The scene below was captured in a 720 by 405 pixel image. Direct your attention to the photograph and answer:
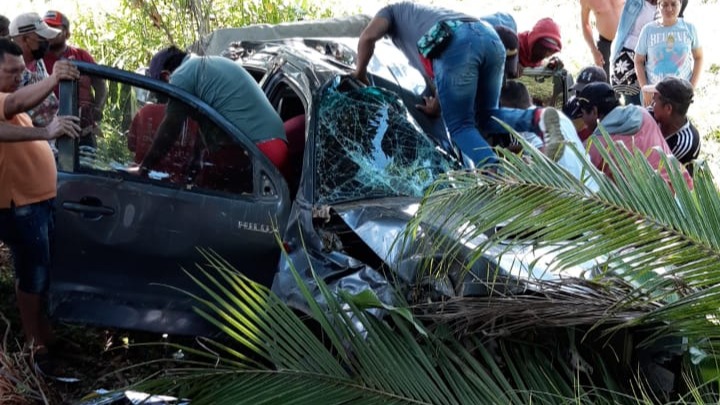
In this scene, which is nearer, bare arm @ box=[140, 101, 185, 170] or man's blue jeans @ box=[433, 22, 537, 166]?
bare arm @ box=[140, 101, 185, 170]

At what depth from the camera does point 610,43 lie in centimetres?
948

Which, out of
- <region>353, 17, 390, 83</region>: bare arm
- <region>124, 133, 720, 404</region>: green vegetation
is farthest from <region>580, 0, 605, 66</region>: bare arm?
<region>124, 133, 720, 404</region>: green vegetation

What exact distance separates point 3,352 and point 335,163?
71.8 inches

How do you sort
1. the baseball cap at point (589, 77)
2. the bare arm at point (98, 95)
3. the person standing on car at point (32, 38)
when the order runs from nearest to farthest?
the bare arm at point (98, 95) < the baseball cap at point (589, 77) < the person standing on car at point (32, 38)

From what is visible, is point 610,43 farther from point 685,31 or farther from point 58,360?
point 58,360

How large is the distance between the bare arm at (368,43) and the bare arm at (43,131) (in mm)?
1502

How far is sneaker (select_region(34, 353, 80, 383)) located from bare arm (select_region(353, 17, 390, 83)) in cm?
215

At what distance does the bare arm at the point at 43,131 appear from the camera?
4402mm

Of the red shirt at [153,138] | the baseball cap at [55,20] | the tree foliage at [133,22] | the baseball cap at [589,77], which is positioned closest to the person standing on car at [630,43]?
the baseball cap at [589,77]

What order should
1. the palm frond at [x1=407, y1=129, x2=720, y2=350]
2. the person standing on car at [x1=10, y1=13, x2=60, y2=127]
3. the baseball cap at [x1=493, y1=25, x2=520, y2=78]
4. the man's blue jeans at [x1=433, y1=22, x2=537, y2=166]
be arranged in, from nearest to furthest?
the palm frond at [x1=407, y1=129, x2=720, y2=350] < the man's blue jeans at [x1=433, y1=22, x2=537, y2=166] < the baseball cap at [x1=493, y1=25, x2=520, y2=78] < the person standing on car at [x1=10, y1=13, x2=60, y2=127]

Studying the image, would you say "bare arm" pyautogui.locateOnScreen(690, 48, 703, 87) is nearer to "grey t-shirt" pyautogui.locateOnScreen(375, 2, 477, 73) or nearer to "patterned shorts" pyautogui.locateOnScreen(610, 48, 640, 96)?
"patterned shorts" pyautogui.locateOnScreen(610, 48, 640, 96)

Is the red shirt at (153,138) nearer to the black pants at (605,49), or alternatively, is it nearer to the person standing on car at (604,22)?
the person standing on car at (604,22)

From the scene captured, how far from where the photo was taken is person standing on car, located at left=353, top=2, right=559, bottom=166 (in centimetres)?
507

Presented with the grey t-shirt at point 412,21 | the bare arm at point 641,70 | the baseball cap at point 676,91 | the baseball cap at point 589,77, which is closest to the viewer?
the grey t-shirt at point 412,21
